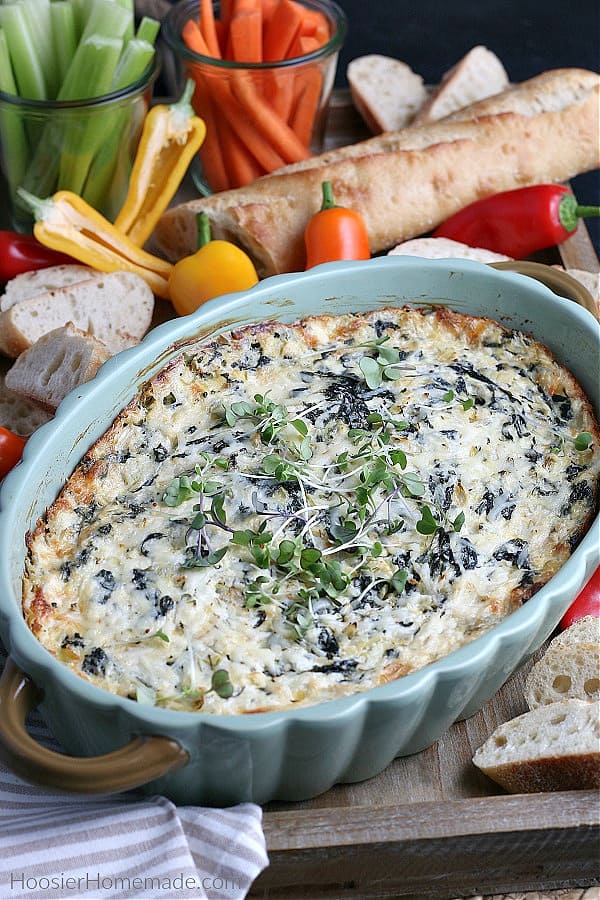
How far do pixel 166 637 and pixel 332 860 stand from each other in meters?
0.59

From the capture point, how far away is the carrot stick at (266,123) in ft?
12.4

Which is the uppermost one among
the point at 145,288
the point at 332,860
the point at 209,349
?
the point at 209,349

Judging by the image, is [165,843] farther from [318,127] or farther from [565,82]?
[565,82]

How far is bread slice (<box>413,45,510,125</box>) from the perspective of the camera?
166 inches

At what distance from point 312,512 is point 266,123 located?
200cm

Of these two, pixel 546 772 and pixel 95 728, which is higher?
pixel 95 728

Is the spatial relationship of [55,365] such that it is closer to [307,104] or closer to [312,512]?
[312,512]

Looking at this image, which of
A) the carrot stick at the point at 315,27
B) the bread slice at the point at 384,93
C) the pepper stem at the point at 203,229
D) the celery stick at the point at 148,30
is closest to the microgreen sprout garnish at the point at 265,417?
the pepper stem at the point at 203,229

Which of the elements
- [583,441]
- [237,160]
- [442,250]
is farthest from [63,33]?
[583,441]

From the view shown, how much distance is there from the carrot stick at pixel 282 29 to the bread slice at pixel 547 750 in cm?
271

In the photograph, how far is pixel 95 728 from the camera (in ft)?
6.64

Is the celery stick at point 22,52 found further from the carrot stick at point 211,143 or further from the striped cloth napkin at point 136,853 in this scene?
the striped cloth napkin at point 136,853

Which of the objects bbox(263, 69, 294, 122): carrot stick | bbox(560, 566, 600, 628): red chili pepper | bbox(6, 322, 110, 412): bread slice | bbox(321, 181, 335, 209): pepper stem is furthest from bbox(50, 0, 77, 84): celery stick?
bbox(560, 566, 600, 628): red chili pepper

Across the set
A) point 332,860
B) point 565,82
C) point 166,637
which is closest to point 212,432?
point 166,637
